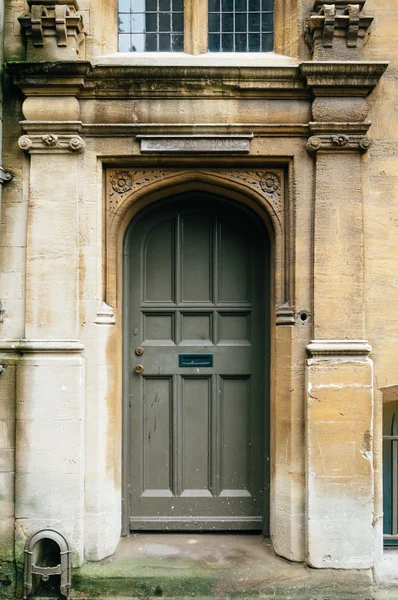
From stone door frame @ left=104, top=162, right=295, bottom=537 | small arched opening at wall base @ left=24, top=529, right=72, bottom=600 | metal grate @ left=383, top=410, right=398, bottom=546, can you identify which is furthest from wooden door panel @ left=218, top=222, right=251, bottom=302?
small arched opening at wall base @ left=24, top=529, right=72, bottom=600

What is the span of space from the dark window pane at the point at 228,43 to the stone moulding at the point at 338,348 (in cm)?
280

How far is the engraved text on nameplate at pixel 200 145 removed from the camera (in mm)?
4320

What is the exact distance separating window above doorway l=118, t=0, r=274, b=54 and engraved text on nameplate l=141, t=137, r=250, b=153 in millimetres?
996

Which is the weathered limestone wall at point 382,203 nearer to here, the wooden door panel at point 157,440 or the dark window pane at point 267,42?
the dark window pane at point 267,42

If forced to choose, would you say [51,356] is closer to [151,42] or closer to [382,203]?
[151,42]

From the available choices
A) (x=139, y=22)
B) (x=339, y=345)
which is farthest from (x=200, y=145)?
(x=339, y=345)

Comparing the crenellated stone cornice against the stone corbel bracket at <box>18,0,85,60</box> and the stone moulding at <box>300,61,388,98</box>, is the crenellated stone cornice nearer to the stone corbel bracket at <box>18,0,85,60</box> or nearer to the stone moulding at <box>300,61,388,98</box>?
the stone moulding at <box>300,61,388,98</box>

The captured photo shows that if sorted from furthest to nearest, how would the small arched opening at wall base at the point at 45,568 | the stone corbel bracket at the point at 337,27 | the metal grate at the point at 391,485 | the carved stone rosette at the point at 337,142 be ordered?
the metal grate at the point at 391,485, the carved stone rosette at the point at 337,142, the stone corbel bracket at the point at 337,27, the small arched opening at wall base at the point at 45,568

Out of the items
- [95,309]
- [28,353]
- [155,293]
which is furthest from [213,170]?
[28,353]

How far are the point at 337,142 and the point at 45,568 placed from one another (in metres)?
4.22

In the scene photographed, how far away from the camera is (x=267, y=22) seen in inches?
183

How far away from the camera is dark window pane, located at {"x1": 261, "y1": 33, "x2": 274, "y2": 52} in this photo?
4.66 metres

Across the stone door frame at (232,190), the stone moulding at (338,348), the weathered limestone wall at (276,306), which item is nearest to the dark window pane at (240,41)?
the weathered limestone wall at (276,306)

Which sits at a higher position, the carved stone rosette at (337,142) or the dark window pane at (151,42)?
the dark window pane at (151,42)
